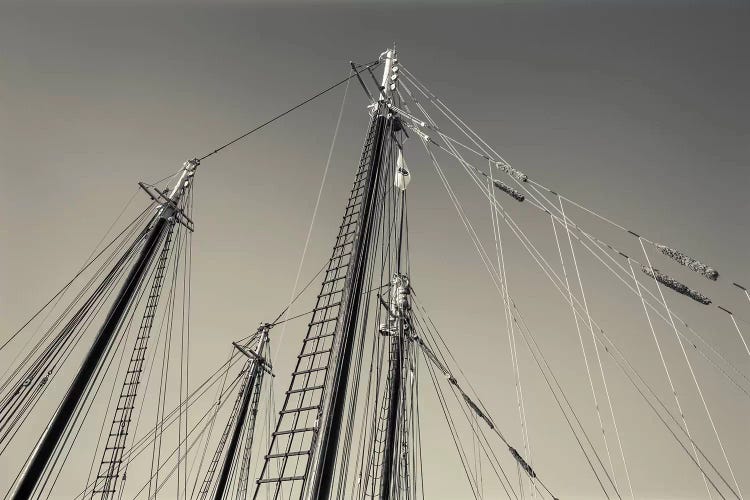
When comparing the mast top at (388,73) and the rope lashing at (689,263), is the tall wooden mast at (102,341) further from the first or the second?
the rope lashing at (689,263)

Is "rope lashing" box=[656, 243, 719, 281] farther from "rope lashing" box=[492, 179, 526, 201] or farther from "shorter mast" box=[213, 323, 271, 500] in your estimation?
"shorter mast" box=[213, 323, 271, 500]

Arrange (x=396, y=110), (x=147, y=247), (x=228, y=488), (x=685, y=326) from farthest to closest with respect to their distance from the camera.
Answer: (x=228, y=488)
(x=147, y=247)
(x=396, y=110)
(x=685, y=326)

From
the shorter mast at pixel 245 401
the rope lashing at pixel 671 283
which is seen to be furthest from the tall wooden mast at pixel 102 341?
the rope lashing at pixel 671 283

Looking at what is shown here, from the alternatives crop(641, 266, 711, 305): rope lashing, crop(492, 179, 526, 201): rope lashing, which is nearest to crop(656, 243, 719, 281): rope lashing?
crop(641, 266, 711, 305): rope lashing

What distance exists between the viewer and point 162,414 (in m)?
14.3

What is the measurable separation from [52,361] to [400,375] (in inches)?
387

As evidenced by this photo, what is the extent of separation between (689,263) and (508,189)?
2682mm

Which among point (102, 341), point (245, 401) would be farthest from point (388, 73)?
point (245, 401)

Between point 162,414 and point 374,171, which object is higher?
point 374,171

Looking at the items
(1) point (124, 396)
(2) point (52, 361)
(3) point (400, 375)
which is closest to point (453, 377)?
(3) point (400, 375)

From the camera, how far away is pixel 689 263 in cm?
529

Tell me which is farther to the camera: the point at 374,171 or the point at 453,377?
the point at 453,377

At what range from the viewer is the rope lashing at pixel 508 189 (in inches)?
267

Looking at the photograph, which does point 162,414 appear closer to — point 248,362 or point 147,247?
point 248,362
